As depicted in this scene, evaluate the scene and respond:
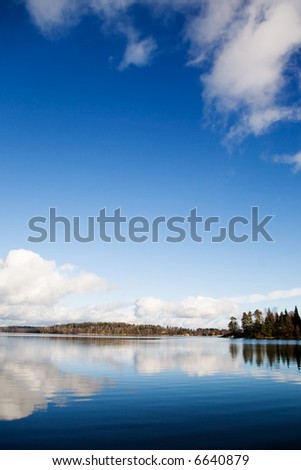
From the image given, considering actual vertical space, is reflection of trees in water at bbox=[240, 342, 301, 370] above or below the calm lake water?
below

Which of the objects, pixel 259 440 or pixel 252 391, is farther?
pixel 252 391

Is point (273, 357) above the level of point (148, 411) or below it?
below

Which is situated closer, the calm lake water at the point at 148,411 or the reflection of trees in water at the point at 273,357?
the calm lake water at the point at 148,411

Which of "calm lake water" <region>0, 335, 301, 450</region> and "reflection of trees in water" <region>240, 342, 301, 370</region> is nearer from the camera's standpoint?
"calm lake water" <region>0, 335, 301, 450</region>

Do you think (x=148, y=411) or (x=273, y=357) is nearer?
(x=148, y=411)

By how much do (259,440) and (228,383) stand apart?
22119 mm

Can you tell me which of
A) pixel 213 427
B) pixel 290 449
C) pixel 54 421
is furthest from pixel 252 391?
pixel 54 421

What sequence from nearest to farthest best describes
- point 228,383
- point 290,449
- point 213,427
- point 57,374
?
1. point 290,449
2. point 213,427
3. point 228,383
4. point 57,374

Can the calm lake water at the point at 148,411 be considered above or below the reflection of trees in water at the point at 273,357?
above
